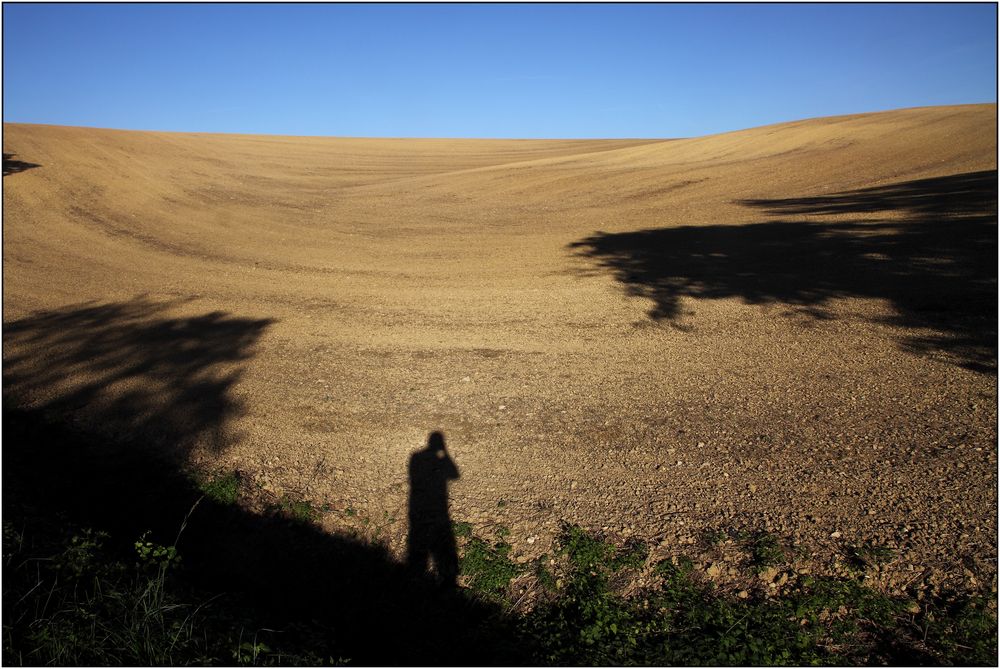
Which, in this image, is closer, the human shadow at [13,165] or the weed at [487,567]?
the weed at [487,567]

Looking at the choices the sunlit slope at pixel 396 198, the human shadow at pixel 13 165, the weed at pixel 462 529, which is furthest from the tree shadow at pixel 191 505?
the human shadow at pixel 13 165

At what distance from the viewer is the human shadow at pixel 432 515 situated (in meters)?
3.89

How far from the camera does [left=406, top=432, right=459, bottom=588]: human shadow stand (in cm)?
389

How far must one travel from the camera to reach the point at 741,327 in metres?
7.47

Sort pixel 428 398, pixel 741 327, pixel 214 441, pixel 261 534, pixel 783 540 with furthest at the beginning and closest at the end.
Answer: pixel 741 327 → pixel 428 398 → pixel 214 441 → pixel 261 534 → pixel 783 540

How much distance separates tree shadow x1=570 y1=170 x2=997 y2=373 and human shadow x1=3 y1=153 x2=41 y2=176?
17792 mm

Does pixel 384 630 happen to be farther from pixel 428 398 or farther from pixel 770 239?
pixel 770 239

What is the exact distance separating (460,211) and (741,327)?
11140 millimetres

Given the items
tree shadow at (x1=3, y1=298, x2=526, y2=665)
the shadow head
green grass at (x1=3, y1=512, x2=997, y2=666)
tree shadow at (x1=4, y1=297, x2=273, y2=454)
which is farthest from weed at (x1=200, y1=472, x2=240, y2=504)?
the shadow head

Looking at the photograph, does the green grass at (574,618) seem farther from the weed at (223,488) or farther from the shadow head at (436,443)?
the shadow head at (436,443)

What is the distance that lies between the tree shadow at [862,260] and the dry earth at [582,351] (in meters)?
0.06

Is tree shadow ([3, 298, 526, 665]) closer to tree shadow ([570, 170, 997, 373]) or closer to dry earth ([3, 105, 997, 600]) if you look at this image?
dry earth ([3, 105, 997, 600])

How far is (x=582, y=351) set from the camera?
23.4 ft

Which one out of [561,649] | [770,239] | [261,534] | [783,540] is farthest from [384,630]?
[770,239]
